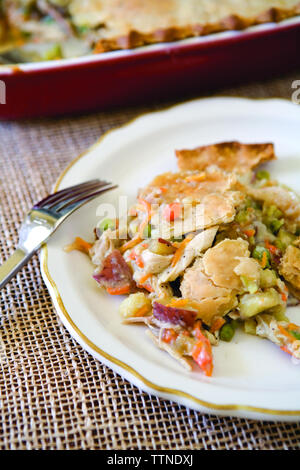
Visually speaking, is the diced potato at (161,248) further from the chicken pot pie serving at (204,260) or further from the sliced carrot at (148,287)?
the sliced carrot at (148,287)

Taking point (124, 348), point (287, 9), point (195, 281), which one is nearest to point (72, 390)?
point (124, 348)

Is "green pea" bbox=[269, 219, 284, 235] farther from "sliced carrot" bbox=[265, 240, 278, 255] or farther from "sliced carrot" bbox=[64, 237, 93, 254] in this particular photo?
"sliced carrot" bbox=[64, 237, 93, 254]

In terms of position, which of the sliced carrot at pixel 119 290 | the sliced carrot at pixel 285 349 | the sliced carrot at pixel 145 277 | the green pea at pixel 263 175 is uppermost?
the green pea at pixel 263 175

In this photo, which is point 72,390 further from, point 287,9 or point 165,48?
point 287,9

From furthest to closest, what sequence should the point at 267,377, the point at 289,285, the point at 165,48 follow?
the point at 165,48 → the point at 289,285 → the point at 267,377

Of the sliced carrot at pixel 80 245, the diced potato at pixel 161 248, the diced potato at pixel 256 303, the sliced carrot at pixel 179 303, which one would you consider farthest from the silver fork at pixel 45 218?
the diced potato at pixel 256 303

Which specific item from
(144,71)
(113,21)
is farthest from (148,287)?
(113,21)
